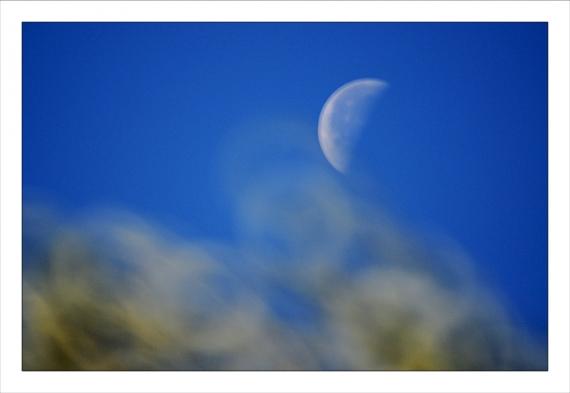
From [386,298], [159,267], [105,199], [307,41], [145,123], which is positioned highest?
[307,41]

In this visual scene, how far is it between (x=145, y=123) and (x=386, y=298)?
58.5 inches

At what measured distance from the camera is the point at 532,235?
7.85 ft

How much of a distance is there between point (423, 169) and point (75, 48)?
6.06 feet

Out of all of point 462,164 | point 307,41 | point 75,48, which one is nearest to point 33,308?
point 75,48

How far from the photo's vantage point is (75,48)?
2.44 meters

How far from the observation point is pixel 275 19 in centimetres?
242

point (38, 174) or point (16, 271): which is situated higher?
point (38, 174)

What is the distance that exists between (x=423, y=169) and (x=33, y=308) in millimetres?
2066

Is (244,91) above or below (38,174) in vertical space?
above

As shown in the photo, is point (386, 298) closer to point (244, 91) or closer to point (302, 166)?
point (302, 166)

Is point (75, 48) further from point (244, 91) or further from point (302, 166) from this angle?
point (302, 166)

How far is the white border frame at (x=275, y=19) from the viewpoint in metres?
2.37

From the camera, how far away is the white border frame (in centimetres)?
237

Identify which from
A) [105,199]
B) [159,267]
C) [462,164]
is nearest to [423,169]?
[462,164]
